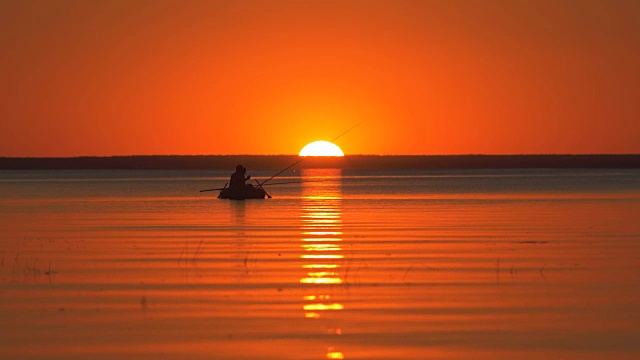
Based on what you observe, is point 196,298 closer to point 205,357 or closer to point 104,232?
point 205,357

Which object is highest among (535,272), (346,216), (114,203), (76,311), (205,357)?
(114,203)

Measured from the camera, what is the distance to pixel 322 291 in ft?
53.4

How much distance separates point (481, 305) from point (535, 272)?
3.99 m

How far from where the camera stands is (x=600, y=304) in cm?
1479

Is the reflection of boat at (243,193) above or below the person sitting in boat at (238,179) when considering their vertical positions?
below

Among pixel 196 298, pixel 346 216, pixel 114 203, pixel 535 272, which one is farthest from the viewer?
pixel 114 203

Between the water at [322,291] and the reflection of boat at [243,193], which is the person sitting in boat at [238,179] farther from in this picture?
the water at [322,291]

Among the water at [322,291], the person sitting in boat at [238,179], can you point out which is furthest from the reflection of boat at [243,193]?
the water at [322,291]

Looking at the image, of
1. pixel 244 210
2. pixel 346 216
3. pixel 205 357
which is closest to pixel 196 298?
pixel 205 357

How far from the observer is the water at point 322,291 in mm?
12125

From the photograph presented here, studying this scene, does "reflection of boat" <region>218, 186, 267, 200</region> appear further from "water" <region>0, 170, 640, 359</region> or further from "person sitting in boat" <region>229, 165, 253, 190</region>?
"water" <region>0, 170, 640, 359</region>

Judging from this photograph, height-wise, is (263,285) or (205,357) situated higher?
(263,285)

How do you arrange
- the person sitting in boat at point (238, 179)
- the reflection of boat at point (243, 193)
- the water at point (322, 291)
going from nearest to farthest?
the water at point (322, 291) < the person sitting in boat at point (238, 179) < the reflection of boat at point (243, 193)

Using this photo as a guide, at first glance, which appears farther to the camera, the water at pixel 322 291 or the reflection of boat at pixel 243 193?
the reflection of boat at pixel 243 193
